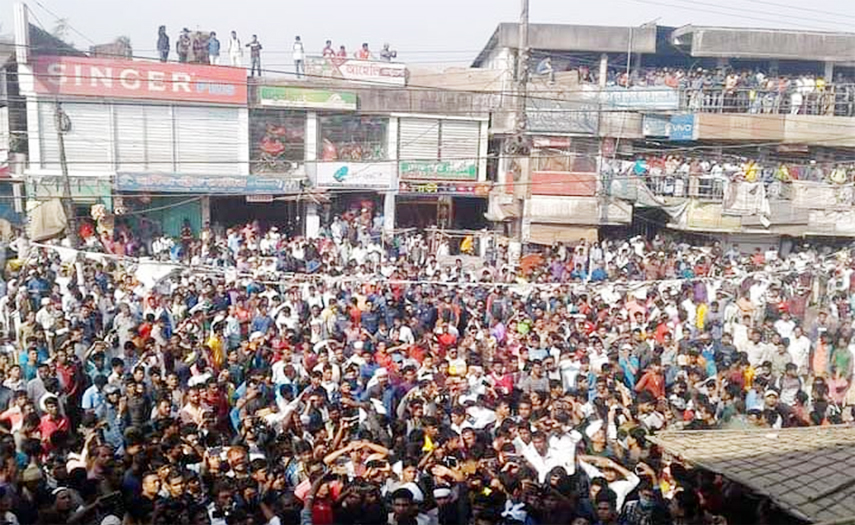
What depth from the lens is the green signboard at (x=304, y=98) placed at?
818 inches

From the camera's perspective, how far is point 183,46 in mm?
21375

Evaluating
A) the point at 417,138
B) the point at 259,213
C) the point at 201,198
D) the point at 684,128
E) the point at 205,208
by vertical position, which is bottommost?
the point at 259,213

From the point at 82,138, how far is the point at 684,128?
50.4ft

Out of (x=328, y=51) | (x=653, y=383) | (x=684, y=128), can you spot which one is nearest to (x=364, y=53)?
(x=328, y=51)

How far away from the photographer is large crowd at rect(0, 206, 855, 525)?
5.62 m

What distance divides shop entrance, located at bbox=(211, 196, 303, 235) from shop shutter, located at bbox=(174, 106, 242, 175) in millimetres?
995

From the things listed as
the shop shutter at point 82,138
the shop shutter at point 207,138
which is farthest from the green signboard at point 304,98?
the shop shutter at point 82,138

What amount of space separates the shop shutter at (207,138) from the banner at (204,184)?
1.75 ft

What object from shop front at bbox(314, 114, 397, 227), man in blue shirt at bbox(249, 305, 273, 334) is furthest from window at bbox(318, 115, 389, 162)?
man in blue shirt at bbox(249, 305, 273, 334)

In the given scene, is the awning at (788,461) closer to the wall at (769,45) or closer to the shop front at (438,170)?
the shop front at (438,170)

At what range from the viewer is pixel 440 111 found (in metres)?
21.9

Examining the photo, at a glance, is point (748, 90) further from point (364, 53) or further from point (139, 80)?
point (139, 80)

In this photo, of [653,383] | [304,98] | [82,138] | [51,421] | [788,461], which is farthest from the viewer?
[304,98]

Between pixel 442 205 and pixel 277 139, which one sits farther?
pixel 442 205
